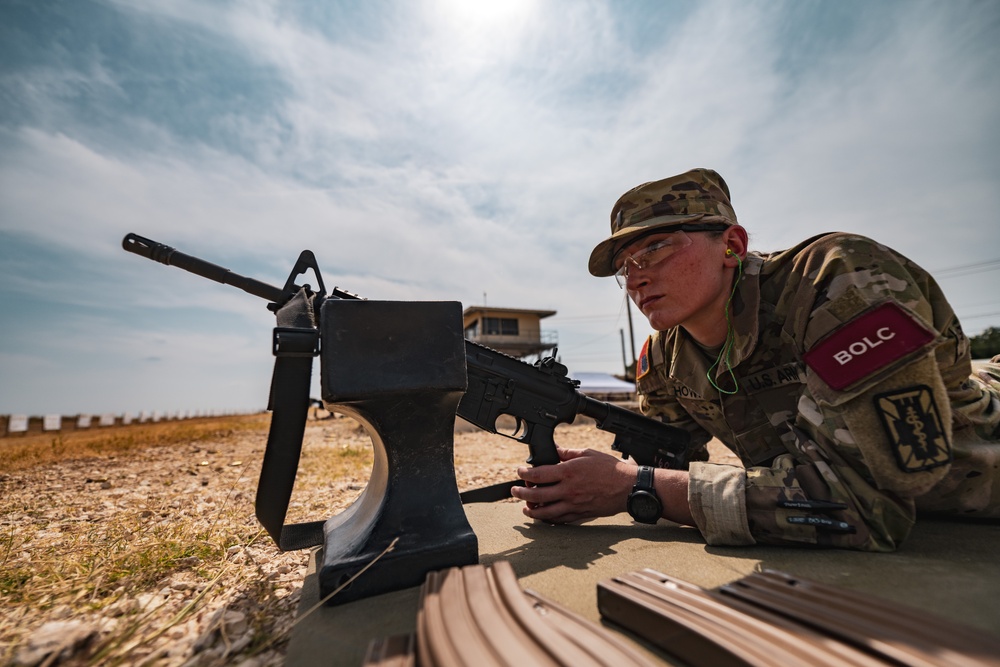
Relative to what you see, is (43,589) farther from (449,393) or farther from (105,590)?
(449,393)

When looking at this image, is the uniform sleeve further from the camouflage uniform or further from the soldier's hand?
the soldier's hand

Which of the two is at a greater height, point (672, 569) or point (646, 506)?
point (646, 506)

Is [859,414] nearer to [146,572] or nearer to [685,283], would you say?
[685,283]

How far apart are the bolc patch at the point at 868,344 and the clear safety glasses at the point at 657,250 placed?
0.88 m

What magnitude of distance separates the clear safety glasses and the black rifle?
Result: 0.81 metres

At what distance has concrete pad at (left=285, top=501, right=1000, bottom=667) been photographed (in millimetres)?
1262

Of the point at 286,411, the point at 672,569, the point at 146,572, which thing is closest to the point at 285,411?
the point at 286,411

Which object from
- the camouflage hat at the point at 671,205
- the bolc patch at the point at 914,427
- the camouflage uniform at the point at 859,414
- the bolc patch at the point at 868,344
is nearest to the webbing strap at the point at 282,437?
the camouflage uniform at the point at 859,414

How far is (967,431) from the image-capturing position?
7.06 ft

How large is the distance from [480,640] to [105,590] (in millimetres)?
1630

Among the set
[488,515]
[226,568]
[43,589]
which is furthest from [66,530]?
[488,515]

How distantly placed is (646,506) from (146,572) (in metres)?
2.14

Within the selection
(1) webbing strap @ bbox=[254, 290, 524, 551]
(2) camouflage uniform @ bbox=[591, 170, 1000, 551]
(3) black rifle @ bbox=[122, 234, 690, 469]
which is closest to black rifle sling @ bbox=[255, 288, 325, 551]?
(1) webbing strap @ bbox=[254, 290, 524, 551]

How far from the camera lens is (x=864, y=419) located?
1.76 metres
